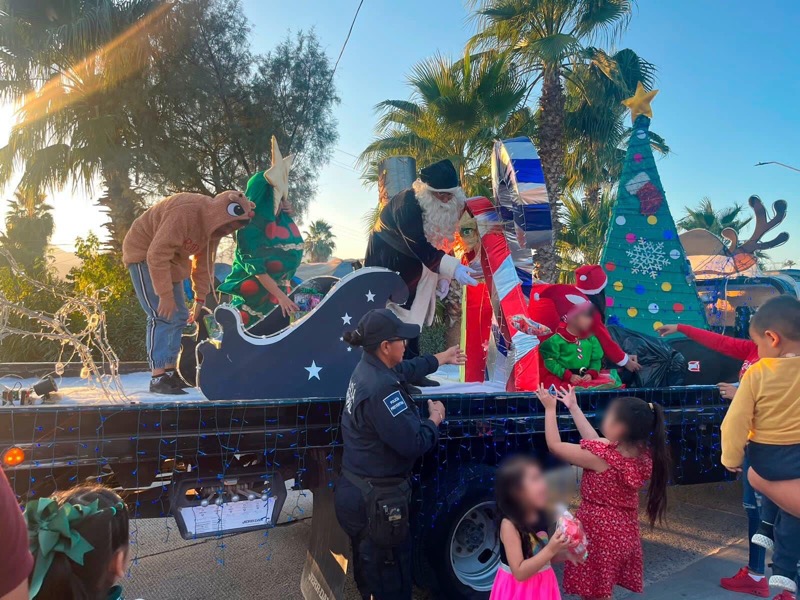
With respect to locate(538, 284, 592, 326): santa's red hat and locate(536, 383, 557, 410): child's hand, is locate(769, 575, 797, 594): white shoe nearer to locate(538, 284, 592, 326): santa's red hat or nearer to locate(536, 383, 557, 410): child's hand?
locate(536, 383, 557, 410): child's hand

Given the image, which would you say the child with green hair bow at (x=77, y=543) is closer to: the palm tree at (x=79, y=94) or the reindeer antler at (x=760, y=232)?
the reindeer antler at (x=760, y=232)

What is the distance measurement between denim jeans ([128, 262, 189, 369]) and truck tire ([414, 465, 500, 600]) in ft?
5.70

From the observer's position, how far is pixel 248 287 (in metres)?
3.89

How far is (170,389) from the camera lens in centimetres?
322

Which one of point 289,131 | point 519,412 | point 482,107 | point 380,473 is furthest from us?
point 289,131

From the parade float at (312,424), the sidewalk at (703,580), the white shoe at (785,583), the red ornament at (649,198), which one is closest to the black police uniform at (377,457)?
the parade float at (312,424)

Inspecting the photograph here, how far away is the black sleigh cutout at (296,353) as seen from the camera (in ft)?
9.35

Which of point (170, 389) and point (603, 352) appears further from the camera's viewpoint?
point (603, 352)

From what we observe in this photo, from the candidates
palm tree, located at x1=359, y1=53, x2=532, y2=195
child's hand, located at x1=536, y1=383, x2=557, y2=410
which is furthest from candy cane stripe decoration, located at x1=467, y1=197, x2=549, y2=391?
palm tree, located at x1=359, y1=53, x2=532, y2=195

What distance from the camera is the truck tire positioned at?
294cm

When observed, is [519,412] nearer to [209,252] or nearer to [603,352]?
[603,352]

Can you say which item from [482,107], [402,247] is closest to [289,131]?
→ [482,107]

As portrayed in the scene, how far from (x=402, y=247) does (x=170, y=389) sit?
173 cm

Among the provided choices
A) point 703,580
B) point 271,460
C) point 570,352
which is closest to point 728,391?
point 570,352
